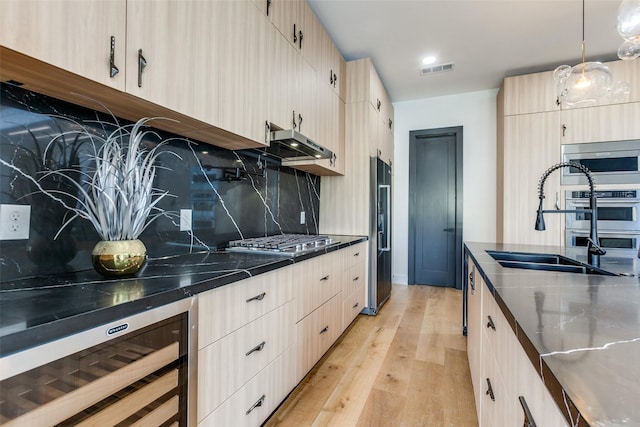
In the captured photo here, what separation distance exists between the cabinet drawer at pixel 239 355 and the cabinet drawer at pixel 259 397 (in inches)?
1.5

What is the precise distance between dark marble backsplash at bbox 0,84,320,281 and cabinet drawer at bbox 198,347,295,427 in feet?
2.65

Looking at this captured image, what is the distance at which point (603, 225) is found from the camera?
329cm

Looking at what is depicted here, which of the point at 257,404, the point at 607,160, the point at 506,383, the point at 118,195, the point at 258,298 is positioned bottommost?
the point at 257,404

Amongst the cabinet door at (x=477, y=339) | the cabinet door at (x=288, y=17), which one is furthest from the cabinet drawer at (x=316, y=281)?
the cabinet door at (x=288, y=17)

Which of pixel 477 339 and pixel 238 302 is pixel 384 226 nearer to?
pixel 477 339

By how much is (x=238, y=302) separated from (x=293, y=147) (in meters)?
1.28

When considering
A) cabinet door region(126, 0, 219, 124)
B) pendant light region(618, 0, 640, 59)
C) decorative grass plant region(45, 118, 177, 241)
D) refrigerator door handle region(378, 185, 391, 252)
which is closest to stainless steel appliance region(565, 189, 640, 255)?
refrigerator door handle region(378, 185, 391, 252)

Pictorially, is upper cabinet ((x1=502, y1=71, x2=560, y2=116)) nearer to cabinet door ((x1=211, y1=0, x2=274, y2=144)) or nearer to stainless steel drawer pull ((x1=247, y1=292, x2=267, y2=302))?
cabinet door ((x1=211, y1=0, x2=274, y2=144))

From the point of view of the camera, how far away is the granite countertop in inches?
15.4

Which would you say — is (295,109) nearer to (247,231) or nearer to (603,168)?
(247,231)

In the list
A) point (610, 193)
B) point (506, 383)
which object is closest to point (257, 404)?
point (506, 383)

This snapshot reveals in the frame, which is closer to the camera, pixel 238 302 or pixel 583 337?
pixel 583 337

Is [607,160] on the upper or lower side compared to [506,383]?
upper

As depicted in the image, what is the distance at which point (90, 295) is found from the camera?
34.0 inches
